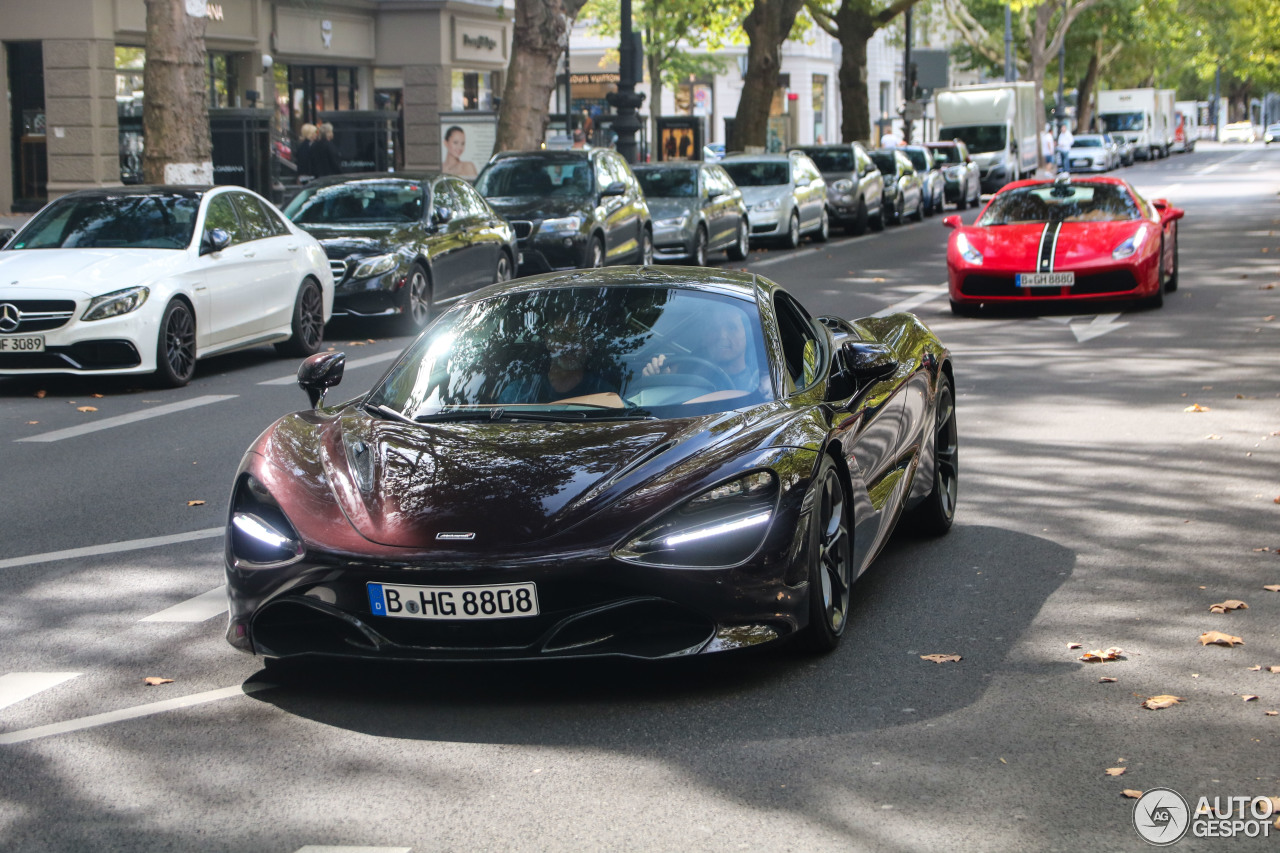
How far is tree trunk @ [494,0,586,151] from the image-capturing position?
26109mm

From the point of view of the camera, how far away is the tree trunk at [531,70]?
2611 centimetres

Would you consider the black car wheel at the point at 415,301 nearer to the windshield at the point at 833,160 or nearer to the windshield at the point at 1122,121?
the windshield at the point at 833,160

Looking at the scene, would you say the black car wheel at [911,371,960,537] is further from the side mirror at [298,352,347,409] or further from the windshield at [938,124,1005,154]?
the windshield at [938,124,1005,154]

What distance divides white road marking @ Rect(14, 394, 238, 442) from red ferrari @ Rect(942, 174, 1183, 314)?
25.8ft

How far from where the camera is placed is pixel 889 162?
36.8 meters

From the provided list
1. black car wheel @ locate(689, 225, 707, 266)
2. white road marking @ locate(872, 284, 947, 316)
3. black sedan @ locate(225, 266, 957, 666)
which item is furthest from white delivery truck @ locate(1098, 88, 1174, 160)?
black sedan @ locate(225, 266, 957, 666)

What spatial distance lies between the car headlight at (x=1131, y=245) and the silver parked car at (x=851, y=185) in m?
15.1

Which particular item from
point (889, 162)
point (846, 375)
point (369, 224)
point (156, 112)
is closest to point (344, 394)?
point (369, 224)

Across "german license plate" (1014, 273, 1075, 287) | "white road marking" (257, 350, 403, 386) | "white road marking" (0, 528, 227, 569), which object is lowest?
"white road marking" (0, 528, 227, 569)

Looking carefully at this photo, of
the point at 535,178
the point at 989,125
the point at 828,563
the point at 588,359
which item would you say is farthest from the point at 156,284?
the point at 989,125

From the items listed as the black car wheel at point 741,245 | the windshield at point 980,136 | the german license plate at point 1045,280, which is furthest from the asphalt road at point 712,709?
the windshield at point 980,136

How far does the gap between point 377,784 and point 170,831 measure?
0.54 meters

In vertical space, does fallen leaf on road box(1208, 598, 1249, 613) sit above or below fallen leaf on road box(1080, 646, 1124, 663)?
above

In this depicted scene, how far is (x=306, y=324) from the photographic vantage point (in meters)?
15.2
